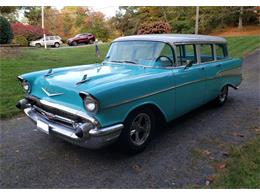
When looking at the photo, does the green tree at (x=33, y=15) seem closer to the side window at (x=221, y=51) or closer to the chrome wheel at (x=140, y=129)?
the side window at (x=221, y=51)

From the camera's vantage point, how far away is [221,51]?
20.1ft

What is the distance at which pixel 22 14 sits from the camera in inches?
1858

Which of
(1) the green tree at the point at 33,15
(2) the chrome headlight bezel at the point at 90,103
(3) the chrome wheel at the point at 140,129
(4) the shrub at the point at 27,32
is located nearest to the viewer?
(2) the chrome headlight bezel at the point at 90,103

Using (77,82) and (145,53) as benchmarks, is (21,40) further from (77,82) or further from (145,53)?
(77,82)

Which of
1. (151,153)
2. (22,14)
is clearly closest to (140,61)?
(151,153)

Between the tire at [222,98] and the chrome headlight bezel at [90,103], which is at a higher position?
the chrome headlight bezel at [90,103]

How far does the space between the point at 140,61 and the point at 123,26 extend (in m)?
34.0

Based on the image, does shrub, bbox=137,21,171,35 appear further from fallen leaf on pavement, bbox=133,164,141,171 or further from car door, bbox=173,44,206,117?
fallen leaf on pavement, bbox=133,164,141,171

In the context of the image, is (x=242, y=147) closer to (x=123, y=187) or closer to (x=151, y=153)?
(x=151, y=153)

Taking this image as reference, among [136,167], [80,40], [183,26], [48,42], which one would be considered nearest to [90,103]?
[136,167]

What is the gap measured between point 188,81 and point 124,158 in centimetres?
172

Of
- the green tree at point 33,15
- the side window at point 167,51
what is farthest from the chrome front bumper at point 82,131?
the green tree at point 33,15

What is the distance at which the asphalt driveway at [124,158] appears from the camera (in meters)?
3.17

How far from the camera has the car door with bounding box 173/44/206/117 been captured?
14.3 ft
